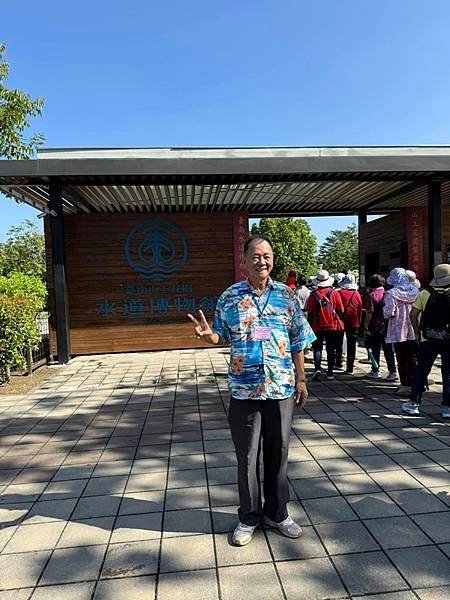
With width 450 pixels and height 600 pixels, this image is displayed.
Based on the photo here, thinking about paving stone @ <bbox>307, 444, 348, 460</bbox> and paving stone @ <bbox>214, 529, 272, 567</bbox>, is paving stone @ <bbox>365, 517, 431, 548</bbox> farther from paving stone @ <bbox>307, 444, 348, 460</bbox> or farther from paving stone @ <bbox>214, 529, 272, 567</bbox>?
paving stone @ <bbox>307, 444, 348, 460</bbox>

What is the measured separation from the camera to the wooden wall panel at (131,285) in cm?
995

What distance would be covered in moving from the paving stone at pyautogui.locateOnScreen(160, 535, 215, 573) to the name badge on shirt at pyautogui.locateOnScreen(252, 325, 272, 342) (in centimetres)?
123

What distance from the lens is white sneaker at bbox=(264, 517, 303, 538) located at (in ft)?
8.51

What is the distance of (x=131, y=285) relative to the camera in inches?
400

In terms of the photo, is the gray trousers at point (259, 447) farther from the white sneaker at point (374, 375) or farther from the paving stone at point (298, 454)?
the white sneaker at point (374, 375)

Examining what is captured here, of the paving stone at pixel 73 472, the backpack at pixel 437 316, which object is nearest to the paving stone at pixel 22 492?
the paving stone at pixel 73 472

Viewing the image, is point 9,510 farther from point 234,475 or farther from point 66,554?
point 234,475

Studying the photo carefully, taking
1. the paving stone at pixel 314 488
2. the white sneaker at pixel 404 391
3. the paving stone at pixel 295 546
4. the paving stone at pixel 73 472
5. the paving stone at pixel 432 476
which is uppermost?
the white sneaker at pixel 404 391

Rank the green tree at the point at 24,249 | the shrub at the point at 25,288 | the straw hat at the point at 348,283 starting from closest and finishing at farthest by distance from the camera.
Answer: the straw hat at the point at 348,283 < the shrub at the point at 25,288 < the green tree at the point at 24,249

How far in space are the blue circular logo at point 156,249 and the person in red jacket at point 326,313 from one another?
433 centimetres

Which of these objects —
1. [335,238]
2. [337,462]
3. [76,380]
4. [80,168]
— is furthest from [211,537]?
[335,238]

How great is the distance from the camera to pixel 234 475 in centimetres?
349

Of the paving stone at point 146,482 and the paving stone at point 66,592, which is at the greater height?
the paving stone at point 66,592

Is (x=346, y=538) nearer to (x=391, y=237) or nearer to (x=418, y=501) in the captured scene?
(x=418, y=501)
